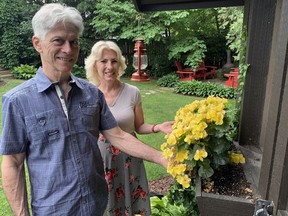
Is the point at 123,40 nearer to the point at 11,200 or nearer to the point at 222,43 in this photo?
the point at 222,43

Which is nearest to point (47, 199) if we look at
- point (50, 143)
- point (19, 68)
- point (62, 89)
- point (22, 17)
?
point (50, 143)

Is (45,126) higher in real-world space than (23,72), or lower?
higher

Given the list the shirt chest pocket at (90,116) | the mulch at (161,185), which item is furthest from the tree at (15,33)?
the shirt chest pocket at (90,116)

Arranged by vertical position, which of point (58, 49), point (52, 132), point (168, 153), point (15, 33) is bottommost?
point (168, 153)

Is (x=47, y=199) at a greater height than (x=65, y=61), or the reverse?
(x=65, y=61)

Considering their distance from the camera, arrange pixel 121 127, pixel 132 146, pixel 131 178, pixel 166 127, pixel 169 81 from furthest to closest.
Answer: pixel 169 81
pixel 131 178
pixel 121 127
pixel 166 127
pixel 132 146

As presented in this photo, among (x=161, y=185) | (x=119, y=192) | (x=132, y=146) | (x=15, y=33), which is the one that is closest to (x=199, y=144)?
(x=132, y=146)

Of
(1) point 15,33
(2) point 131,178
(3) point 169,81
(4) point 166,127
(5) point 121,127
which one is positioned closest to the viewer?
(4) point 166,127

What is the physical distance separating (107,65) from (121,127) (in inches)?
19.9

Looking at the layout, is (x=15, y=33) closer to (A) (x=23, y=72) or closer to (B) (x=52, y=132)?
(A) (x=23, y=72)

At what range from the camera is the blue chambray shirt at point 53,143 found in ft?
4.16

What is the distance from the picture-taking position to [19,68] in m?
11.8

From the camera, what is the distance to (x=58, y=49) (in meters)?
1.29

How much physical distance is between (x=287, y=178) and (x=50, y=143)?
3.42 feet
